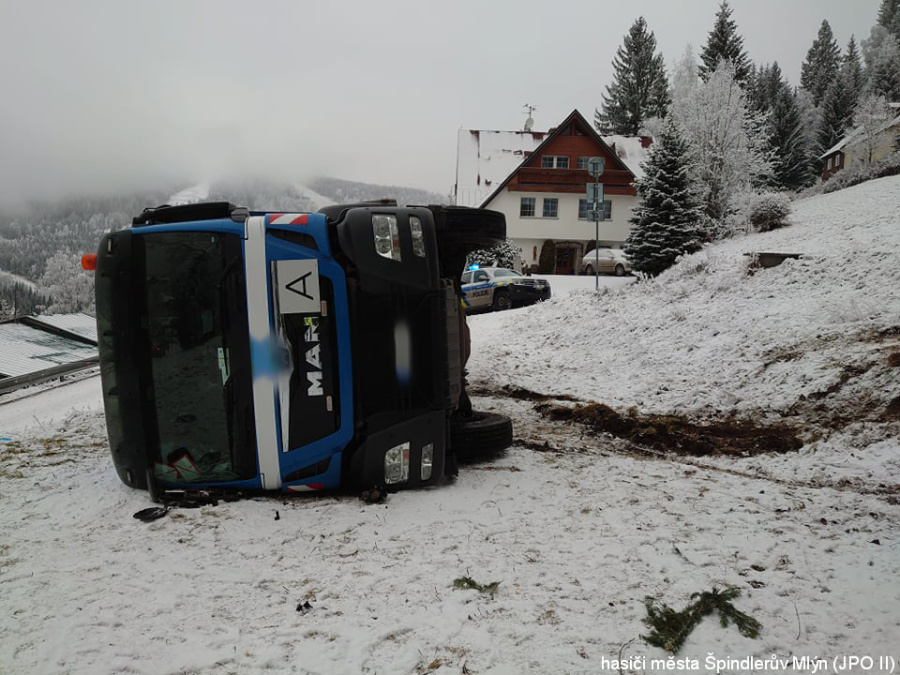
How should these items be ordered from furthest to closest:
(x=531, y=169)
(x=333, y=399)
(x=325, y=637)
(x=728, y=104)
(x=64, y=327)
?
(x=531, y=169)
(x=728, y=104)
(x=64, y=327)
(x=333, y=399)
(x=325, y=637)

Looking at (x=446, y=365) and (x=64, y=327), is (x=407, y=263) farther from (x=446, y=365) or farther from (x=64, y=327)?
(x=64, y=327)

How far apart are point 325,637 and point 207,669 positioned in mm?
494

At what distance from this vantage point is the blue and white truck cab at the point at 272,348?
388 cm

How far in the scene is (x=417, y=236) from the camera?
4.13 metres

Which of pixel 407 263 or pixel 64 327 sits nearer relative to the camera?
pixel 407 263

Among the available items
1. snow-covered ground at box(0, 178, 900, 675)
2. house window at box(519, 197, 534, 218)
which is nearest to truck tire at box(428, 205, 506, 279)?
snow-covered ground at box(0, 178, 900, 675)

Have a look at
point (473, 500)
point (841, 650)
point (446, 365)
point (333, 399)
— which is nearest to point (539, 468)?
point (473, 500)

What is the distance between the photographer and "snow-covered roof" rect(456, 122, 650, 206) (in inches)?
1533

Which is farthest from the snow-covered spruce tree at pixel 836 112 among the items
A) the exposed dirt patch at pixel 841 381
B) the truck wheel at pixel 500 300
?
the exposed dirt patch at pixel 841 381

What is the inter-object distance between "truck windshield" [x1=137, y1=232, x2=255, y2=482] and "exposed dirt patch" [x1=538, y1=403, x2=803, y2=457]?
160 inches

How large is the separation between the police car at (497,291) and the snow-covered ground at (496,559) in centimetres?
1312

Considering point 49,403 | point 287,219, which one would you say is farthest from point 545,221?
point 287,219

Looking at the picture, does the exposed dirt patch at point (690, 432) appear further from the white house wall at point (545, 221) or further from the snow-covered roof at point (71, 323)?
the white house wall at point (545, 221)

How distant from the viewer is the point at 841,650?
235 centimetres
